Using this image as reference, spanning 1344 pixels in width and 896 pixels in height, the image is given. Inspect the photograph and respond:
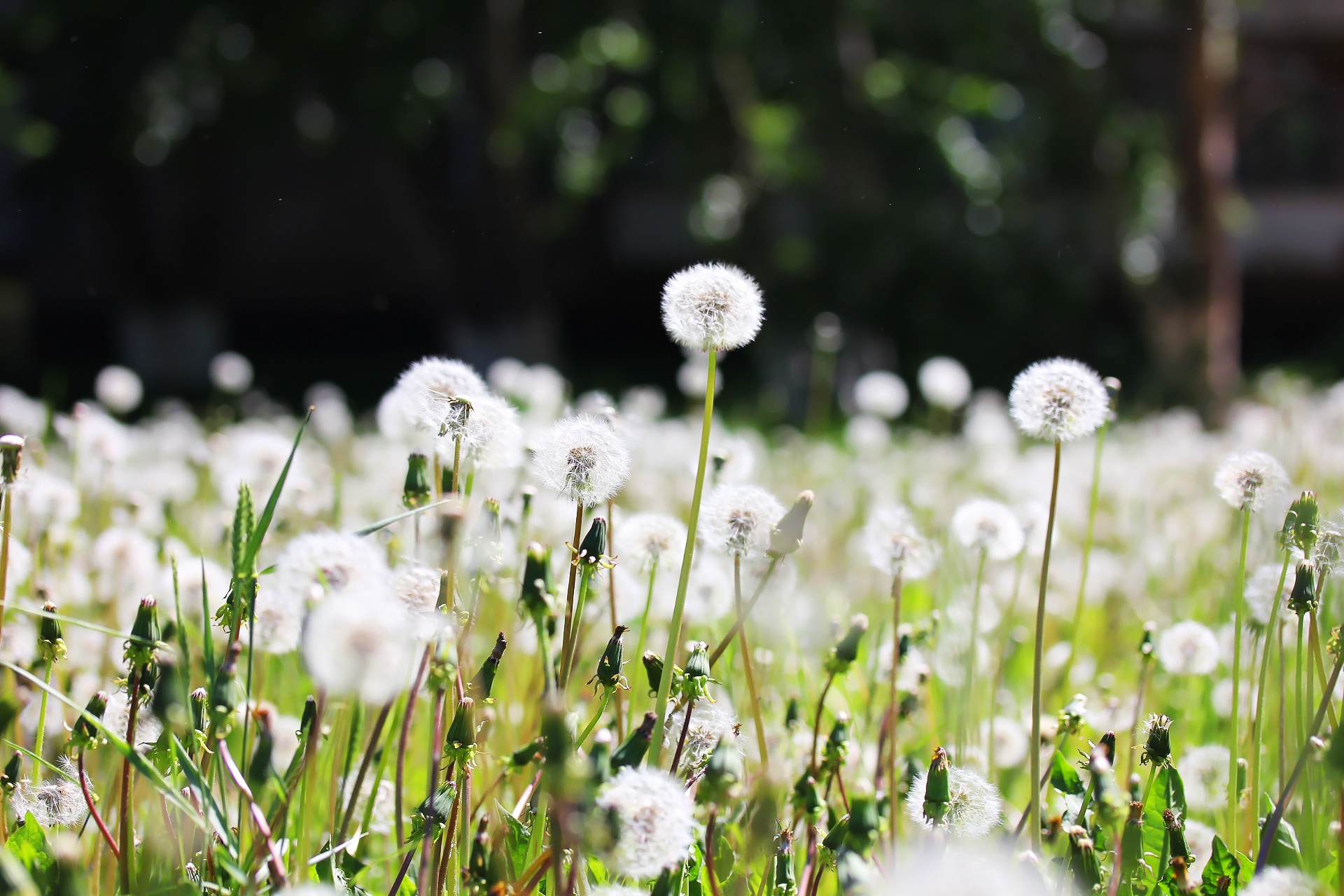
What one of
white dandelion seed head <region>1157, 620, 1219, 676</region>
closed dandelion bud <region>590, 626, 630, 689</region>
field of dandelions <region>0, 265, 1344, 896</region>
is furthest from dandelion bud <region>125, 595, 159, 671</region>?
white dandelion seed head <region>1157, 620, 1219, 676</region>

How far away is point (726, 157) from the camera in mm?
9836

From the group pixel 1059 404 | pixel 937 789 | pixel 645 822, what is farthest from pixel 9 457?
pixel 1059 404

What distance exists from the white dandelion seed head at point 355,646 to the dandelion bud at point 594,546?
34 centimetres

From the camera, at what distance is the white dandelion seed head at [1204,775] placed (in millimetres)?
1554

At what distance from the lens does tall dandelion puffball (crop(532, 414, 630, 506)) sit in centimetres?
113

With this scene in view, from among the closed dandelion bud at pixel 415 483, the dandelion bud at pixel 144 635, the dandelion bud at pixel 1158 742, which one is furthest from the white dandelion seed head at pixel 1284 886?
the dandelion bud at pixel 144 635

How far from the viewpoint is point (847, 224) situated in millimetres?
8906

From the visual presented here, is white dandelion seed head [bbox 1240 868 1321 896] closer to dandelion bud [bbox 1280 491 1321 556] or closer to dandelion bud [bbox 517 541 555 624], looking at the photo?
dandelion bud [bbox 1280 491 1321 556]

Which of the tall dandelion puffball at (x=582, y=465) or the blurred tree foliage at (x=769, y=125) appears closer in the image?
the tall dandelion puffball at (x=582, y=465)

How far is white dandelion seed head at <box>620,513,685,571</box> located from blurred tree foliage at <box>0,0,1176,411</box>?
764 cm

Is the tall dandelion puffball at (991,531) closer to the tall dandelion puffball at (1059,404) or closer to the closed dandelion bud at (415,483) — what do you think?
the tall dandelion puffball at (1059,404)

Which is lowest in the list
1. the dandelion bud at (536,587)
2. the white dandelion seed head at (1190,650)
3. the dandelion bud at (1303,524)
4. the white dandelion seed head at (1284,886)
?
the white dandelion seed head at (1284,886)

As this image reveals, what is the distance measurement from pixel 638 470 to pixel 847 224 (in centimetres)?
575

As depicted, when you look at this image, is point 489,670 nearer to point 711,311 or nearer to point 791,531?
point 791,531
